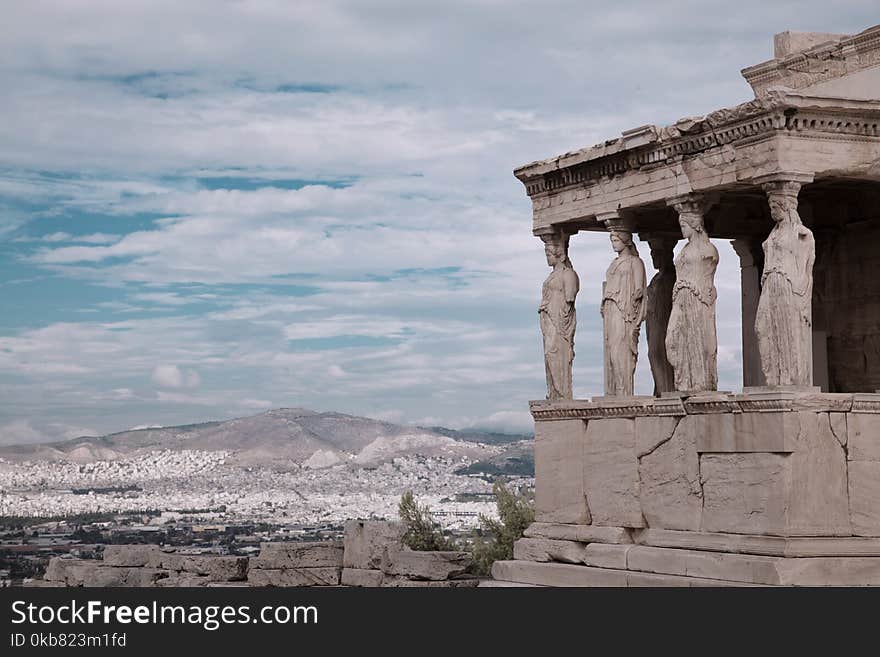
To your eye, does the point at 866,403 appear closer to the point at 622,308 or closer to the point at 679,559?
the point at 679,559

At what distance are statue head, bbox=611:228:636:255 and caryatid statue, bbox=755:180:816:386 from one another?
7.14 ft

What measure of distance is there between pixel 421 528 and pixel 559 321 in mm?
8496

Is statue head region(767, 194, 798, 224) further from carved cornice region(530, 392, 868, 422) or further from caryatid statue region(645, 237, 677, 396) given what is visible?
caryatid statue region(645, 237, 677, 396)

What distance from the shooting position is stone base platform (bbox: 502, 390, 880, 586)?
505 inches

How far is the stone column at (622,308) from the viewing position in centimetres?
1509

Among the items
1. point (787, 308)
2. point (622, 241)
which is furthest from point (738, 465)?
point (622, 241)

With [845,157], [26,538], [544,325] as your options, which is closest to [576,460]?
[544,325]

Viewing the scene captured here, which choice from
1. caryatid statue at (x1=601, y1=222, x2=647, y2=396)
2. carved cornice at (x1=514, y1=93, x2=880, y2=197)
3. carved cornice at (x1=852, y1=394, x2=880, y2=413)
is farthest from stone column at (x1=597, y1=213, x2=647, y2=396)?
carved cornice at (x1=852, y1=394, x2=880, y2=413)

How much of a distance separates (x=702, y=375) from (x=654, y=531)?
5.04 feet

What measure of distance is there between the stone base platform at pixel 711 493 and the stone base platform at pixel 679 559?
0.04 ft

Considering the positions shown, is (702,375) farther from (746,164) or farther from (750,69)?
(750,69)

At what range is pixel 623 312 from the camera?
49.5 ft

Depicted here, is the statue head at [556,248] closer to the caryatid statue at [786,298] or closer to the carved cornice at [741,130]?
the carved cornice at [741,130]

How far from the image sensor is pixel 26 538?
3036cm
